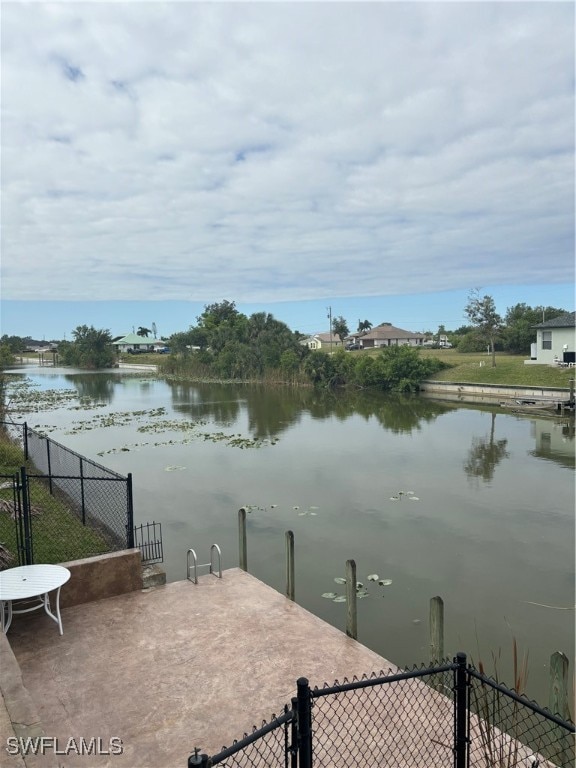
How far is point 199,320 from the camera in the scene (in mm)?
85688

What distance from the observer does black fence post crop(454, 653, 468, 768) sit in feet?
10.6

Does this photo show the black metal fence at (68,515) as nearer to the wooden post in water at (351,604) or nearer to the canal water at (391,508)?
the canal water at (391,508)

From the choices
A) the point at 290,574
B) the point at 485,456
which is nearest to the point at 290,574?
the point at 290,574

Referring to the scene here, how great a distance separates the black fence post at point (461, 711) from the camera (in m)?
3.22

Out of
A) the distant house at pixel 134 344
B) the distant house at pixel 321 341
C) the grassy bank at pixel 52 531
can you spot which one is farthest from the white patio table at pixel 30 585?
the distant house at pixel 134 344

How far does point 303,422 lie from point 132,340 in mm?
98685

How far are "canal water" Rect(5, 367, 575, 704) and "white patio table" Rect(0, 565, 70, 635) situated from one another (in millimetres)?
3236

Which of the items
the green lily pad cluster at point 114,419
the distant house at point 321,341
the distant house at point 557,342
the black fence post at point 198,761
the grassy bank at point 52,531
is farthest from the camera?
the distant house at point 321,341

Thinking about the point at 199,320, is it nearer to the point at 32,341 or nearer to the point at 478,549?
the point at 478,549

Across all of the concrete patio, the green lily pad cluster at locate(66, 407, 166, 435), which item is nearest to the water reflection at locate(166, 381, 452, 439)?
the green lily pad cluster at locate(66, 407, 166, 435)

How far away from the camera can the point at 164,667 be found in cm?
581

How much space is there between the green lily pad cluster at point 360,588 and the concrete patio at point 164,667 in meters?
1.47

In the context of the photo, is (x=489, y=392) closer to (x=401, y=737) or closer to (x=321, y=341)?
(x=401, y=737)

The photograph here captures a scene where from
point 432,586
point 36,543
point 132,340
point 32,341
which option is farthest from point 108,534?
point 32,341
